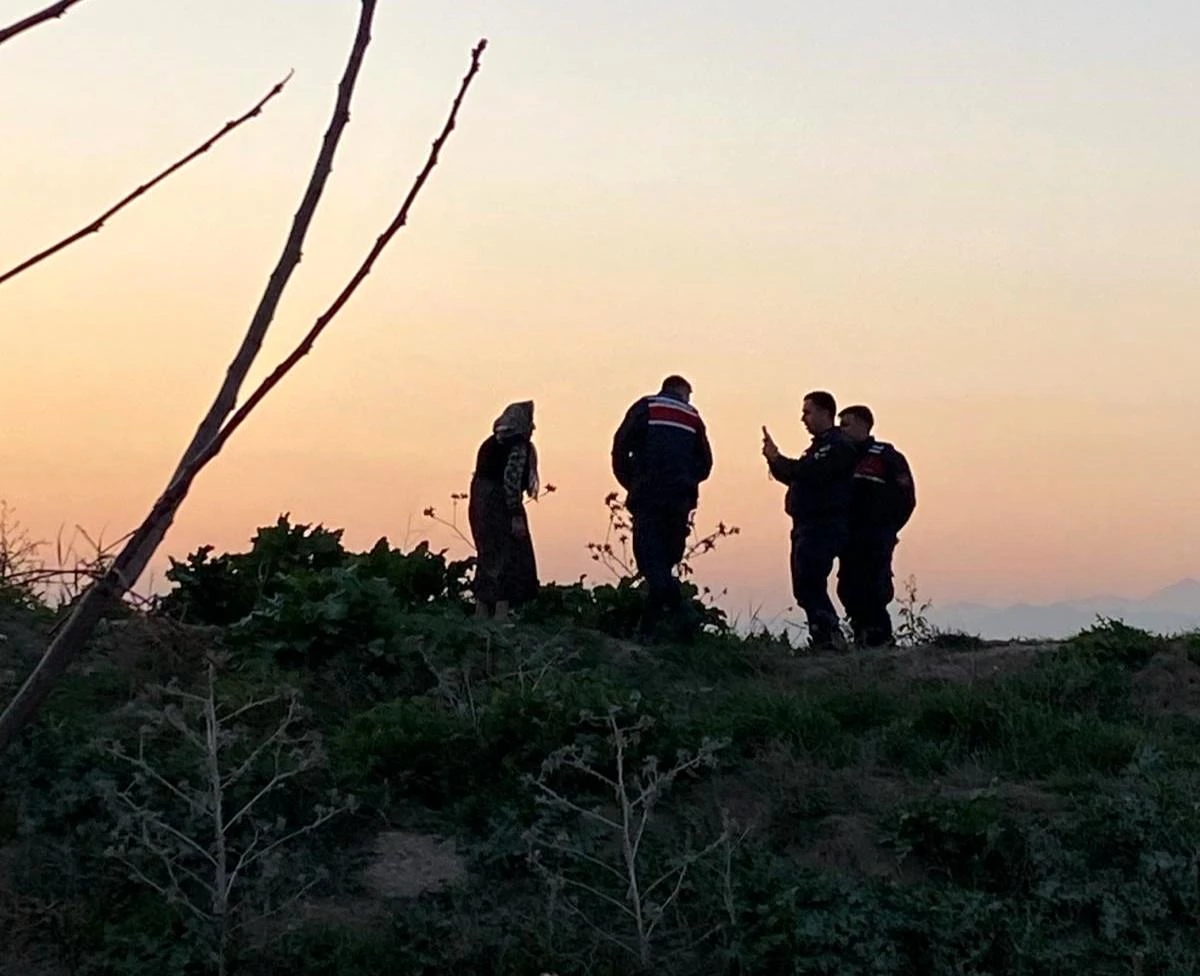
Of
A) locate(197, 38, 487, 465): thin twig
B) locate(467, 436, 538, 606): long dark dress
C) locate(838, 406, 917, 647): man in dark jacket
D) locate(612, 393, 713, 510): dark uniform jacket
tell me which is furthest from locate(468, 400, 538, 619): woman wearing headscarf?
locate(197, 38, 487, 465): thin twig

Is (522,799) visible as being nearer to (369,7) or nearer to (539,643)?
(539,643)

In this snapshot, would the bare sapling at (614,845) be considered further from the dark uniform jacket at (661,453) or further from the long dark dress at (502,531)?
the long dark dress at (502,531)

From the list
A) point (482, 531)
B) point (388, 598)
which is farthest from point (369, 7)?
point (482, 531)

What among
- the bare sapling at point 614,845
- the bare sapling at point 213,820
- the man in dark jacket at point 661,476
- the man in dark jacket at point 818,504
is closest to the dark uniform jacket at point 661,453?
the man in dark jacket at point 661,476

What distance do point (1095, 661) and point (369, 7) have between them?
755 centimetres

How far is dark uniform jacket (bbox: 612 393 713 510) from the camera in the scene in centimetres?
969

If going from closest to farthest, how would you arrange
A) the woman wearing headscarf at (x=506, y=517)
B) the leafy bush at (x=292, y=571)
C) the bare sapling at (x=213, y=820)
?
the bare sapling at (x=213, y=820), the leafy bush at (x=292, y=571), the woman wearing headscarf at (x=506, y=517)

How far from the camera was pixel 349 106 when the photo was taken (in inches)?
45.4

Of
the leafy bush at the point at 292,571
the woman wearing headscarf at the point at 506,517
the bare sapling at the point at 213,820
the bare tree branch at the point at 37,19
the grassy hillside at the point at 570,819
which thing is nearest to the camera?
the bare tree branch at the point at 37,19

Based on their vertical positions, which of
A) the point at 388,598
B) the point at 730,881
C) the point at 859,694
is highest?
the point at 388,598

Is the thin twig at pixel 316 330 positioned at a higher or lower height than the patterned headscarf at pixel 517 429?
lower

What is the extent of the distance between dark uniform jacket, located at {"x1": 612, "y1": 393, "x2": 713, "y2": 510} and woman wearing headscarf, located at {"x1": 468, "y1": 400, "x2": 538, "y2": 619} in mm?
566

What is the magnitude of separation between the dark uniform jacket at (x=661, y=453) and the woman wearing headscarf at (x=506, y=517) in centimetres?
57

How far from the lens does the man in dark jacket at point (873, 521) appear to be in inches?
393
